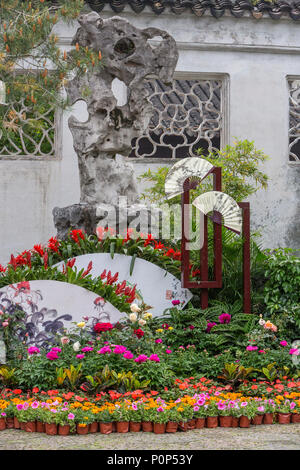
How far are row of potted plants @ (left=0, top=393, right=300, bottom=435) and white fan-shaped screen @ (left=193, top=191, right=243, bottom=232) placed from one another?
2129 millimetres

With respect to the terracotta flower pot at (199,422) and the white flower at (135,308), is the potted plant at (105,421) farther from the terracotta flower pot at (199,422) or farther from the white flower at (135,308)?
the white flower at (135,308)

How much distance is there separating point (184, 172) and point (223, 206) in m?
0.56

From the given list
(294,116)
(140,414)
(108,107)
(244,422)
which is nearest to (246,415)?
(244,422)

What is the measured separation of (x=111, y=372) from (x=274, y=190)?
7.21 metres

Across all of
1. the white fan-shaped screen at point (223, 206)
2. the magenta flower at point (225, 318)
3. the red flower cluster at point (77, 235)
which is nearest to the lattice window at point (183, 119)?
the red flower cluster at point (77, 235)

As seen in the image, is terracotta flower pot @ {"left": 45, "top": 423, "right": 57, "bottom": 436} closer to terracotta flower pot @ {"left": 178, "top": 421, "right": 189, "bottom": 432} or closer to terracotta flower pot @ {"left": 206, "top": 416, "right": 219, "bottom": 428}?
terracotta flower pot @ {"left": 178, "top": 421, "right": 189, "bottom": 432}

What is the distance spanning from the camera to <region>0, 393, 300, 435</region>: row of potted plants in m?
4.61

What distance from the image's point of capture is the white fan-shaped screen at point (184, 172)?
693cm

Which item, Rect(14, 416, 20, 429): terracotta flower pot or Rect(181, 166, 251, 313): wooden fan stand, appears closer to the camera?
Rect(14, 416, 20, 429): terracotta flower pot

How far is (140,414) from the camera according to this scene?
15.4 feet

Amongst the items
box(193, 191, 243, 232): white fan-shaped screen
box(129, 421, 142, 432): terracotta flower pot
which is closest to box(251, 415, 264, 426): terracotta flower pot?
box(129, 421, 142, 432): terracotta flower pot

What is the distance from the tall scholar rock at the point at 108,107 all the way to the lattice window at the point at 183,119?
149 inches

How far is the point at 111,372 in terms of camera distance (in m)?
5.29

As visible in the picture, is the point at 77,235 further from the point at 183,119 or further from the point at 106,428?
the point at 183,119
